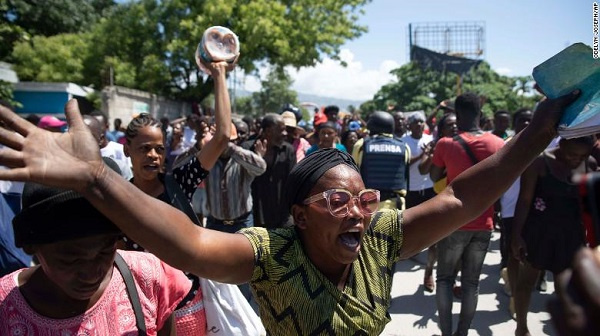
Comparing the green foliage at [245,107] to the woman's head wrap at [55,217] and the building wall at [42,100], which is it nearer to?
the building wall at [42,100]

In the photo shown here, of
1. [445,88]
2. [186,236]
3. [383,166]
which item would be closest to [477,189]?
[186,236]

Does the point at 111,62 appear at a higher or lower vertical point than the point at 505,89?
higher

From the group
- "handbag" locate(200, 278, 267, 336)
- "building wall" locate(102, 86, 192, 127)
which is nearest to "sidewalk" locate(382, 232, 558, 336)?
"handbag" locate(200, 278, 267, 336)

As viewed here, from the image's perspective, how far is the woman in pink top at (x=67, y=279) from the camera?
1403 millimetres

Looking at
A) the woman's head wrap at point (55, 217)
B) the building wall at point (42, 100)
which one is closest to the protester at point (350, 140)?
the woman's head wrap at point (55, 217)

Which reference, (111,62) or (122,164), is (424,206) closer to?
(122,164)

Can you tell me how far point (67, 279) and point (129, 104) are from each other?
21692 millimetres

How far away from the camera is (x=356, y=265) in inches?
76.7

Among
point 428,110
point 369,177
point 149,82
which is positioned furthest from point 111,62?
point 369,177

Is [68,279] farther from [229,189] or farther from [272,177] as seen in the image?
[272,177]

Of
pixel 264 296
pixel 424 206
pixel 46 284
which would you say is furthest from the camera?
pixel 424 206

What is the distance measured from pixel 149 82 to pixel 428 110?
719 inches

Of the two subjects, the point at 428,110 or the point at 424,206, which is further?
the point at 428,110

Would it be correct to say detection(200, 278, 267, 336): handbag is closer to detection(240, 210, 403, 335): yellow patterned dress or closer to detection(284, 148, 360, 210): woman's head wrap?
A: detection(240, 210, 403, 335): yellow patterned dress
